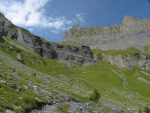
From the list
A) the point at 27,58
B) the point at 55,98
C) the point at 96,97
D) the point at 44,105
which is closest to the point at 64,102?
the point at 55,98

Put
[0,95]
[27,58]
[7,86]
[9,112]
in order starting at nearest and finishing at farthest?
[9,112]
[0,95]
[7,86]
[27,58]

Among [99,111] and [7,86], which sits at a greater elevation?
[7,86]

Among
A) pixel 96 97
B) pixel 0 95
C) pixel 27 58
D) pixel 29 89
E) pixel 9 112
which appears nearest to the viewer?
pixel 9 112

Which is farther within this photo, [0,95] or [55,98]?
[55,98]

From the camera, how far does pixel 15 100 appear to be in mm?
33062

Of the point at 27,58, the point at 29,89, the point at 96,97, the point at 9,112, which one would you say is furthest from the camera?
the point at 27,58

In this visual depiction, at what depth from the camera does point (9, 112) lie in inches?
1147

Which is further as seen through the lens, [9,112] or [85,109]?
[85,109]

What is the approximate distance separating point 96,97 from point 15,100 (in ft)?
98.3

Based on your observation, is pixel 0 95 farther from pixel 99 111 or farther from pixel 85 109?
pixel 99 111

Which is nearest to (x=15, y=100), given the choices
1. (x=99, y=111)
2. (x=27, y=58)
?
(x=99, y=111)

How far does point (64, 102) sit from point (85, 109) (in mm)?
2952

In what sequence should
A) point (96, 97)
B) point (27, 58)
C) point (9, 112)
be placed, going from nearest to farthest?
point (9, 112) < point (96, 97) < point (27, 58)

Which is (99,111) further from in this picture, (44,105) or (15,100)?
(15,100)
